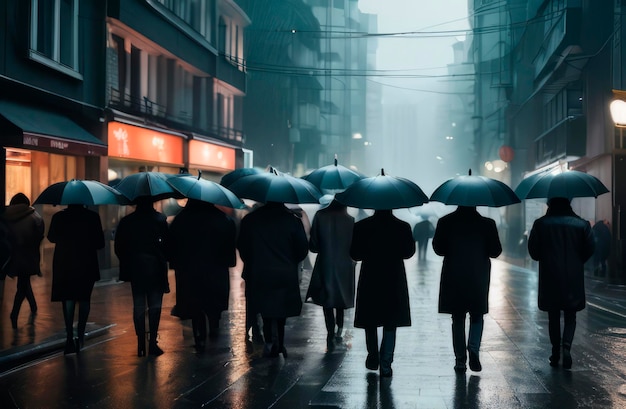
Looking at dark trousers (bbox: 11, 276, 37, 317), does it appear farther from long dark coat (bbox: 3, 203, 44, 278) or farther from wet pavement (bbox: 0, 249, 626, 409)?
wet pavement (bbox: 0, 249, 626, 409)

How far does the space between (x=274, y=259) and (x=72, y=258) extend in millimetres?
2555

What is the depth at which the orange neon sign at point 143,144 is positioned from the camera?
23.2 m

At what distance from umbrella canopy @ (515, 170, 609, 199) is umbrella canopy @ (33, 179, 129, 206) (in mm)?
4985

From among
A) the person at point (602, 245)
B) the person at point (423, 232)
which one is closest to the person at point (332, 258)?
the person at point (602, 245)

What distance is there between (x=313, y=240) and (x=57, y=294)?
3.22 m

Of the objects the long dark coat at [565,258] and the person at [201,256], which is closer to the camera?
the long dark coat at [565,258]

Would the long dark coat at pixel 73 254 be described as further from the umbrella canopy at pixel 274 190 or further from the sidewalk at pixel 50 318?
the umbrella canopy at pixel 274 190

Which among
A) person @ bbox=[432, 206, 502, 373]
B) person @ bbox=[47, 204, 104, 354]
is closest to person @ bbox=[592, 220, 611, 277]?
person @ bbox=[432, 206, 502, 373]

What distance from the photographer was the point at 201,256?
985 cm

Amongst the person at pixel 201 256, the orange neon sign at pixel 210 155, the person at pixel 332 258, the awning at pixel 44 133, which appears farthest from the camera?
the orange neon sign at pixel 210 155

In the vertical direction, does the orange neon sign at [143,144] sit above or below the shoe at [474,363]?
above

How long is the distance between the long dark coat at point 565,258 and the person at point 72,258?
17.3 feet

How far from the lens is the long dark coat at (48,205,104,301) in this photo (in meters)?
10.2

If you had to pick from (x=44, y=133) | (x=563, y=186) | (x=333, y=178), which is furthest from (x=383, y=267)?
(x=44, y=133)
